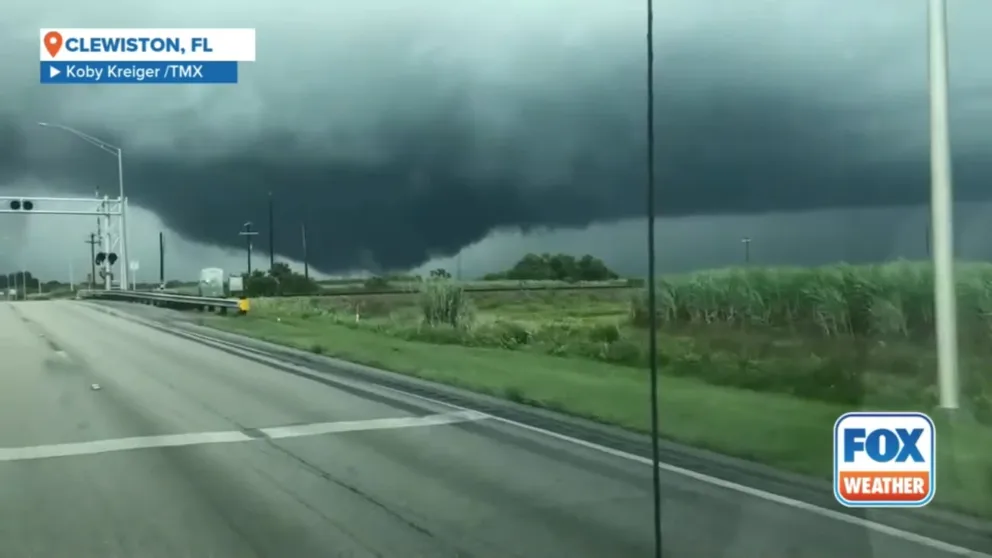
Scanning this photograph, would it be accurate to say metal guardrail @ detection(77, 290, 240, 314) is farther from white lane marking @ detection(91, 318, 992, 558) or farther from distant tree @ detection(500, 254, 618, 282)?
distant tree @ detection(500, 254, 618, 282)

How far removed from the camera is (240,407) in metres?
13.2

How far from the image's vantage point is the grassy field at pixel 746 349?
31.1ft

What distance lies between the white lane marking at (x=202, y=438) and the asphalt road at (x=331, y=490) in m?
0.03

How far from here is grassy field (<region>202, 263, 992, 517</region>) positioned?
31.1 feet

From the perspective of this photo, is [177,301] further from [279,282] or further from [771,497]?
[771,497]

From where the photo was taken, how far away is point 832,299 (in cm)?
1084

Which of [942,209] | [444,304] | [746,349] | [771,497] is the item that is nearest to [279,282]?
[444,304]

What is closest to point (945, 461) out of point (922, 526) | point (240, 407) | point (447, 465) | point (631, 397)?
point (922, 526)

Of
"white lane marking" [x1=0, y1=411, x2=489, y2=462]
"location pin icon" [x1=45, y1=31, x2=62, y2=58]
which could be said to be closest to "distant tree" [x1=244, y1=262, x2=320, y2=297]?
"white lane marking" [x1=0, y1=411, x2=489, y2=462]

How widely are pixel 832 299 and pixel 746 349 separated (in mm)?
3483

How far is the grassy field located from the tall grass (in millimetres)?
23

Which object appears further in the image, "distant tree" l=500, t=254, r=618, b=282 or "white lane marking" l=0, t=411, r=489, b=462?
"white lane marking" l=0, t=411, r=489, b=462

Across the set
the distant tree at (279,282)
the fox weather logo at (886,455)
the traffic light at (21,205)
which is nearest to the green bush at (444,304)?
the distant tree at (279,282)

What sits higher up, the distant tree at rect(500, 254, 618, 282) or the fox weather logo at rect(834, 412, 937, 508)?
the distant tree at rect(500, 254, 618, 282)
